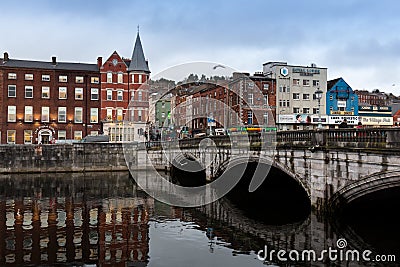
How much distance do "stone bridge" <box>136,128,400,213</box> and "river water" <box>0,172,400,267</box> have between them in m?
1.78

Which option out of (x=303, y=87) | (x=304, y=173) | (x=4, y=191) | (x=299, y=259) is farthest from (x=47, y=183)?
(x=303, y=87)

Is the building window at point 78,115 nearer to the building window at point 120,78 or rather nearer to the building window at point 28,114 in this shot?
the building window at point 28,114

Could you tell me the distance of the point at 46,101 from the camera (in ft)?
219

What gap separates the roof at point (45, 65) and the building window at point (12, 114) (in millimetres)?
6709

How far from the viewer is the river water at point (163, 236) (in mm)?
16719

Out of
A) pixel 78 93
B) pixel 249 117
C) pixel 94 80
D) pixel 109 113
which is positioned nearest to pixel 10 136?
pixel 78 93

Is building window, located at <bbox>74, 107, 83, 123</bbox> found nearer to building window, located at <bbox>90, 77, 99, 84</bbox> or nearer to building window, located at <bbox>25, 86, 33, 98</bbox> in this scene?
building window, located at <bbox>90, 77, 99, 84</bbox>

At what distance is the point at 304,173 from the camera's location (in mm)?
23344

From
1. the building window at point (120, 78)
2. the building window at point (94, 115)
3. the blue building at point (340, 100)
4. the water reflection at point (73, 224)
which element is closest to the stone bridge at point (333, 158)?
the water reflection at point (73, 224)

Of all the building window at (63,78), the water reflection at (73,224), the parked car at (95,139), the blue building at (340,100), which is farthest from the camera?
the blue building at (340,100)

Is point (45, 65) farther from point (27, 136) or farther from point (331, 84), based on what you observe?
point (331, 84)

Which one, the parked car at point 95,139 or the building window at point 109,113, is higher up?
the building window at point 109,113

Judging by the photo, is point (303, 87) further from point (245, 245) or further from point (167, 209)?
point (245, 245)

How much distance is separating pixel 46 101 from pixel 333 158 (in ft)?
184
